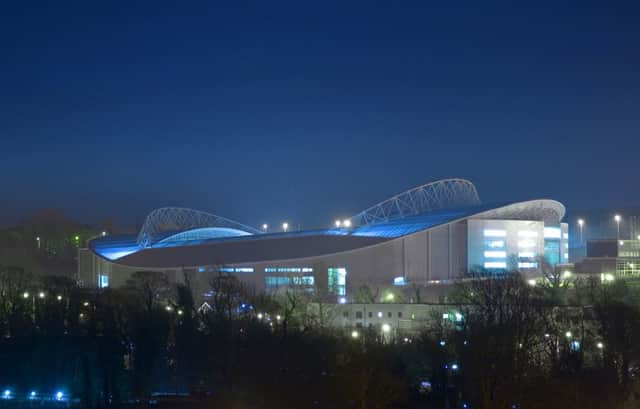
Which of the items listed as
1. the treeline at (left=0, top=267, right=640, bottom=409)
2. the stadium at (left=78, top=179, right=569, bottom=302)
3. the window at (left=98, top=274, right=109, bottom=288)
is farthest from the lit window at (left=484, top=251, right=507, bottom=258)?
the window at (left=98, top=274, right=109, bottom=288)

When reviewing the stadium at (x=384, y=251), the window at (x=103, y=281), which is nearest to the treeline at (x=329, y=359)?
the stadium at (x=384, y=251)

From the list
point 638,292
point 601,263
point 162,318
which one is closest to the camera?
point 162,318

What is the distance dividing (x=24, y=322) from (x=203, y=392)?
6.16 metres

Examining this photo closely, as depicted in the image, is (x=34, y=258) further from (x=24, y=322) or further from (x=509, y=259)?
(x=24, y=322)

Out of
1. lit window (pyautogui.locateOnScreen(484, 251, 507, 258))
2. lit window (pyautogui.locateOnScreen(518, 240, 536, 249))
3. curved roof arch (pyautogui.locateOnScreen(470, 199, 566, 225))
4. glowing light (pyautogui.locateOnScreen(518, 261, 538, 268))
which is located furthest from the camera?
lit window (pyautogui.locateOnScreen(518, 240, 536, 249))

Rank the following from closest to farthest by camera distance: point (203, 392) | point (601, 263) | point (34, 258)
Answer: point (203, 392) → point (601, 263) → point (34, 258)

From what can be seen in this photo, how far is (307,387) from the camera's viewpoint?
53.3 feet

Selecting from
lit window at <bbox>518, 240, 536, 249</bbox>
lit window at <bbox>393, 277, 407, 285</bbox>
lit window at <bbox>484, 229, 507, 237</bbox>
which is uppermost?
lit window at <bbox>484, 229, 507, 237</bbox>

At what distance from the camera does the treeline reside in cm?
1580

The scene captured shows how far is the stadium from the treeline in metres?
15.4

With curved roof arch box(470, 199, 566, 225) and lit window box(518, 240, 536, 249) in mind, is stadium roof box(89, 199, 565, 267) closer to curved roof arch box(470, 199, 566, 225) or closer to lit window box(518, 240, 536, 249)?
curved roof arch box(470, 199, 566, 225)

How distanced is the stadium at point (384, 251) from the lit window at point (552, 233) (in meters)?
0.05

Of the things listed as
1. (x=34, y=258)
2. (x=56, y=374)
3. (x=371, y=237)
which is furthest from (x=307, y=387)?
(x=34, y=258)

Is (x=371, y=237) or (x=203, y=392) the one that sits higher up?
(x=371, y=237)
